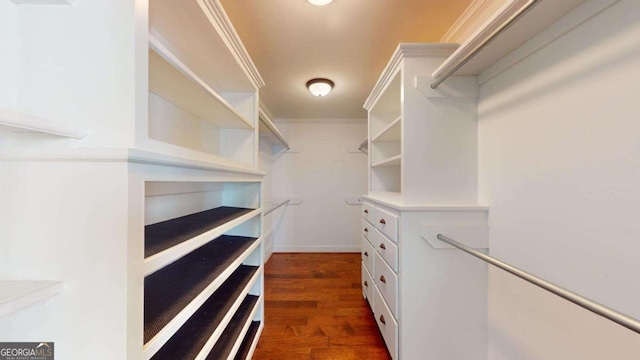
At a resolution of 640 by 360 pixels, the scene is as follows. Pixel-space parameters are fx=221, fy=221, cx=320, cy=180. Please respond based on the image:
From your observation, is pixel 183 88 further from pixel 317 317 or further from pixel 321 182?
pixel 321 182

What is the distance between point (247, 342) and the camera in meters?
1.45

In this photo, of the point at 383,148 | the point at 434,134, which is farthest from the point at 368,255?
the point at 434,134

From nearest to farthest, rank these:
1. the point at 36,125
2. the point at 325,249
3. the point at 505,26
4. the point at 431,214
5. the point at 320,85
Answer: the point at 36,125, the point at 505,26, the point at 431,214, the point at 320,85, the point at 325,249

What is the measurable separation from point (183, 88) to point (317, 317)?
6.17 feet

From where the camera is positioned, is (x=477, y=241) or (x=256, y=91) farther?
(x=256, y=91)

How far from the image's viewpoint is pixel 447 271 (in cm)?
124

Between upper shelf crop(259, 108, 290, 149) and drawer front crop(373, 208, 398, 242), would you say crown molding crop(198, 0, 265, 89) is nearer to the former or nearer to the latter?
upper shelf crop(259, 108, 290, 149)

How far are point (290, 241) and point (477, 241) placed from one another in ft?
9.29

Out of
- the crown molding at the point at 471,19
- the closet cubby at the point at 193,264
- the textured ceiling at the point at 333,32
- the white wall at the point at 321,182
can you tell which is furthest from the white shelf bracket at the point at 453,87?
the white wall at the point at 321,182

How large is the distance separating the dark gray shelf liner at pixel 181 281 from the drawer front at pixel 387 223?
36.8 inches

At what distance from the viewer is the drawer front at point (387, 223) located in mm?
1335

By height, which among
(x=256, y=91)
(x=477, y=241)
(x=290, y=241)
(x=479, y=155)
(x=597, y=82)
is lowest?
(x=290, y=241)

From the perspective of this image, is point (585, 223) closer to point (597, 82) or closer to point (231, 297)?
point (597, 82)

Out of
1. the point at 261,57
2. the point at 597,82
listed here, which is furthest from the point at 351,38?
the point at 597,82
